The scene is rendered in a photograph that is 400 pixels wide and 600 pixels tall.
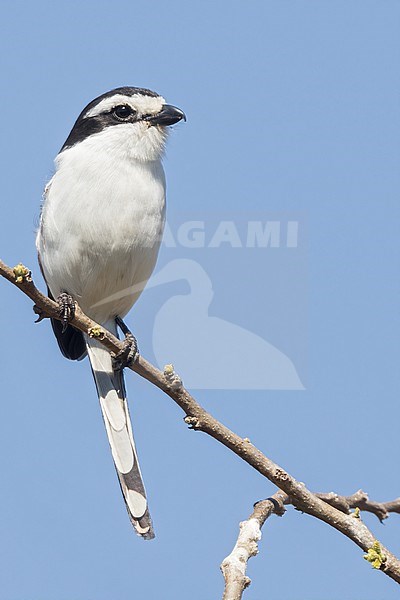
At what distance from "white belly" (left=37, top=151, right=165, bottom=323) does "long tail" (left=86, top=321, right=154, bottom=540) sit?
1.35ft

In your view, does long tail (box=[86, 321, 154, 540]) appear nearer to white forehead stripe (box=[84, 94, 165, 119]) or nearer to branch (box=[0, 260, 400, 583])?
branch (box=[0, 260, 400, 583])

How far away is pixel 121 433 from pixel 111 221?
1092mm

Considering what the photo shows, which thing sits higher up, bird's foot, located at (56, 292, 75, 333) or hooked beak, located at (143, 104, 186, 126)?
hooked beak, located at (143, 104, 186, 126)

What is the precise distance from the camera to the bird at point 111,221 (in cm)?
444

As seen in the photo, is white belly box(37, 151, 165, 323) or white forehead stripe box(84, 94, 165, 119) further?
white forehead stripe box(84, 94, 165, 119)

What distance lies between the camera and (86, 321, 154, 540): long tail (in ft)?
13.1

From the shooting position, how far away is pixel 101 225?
444cm

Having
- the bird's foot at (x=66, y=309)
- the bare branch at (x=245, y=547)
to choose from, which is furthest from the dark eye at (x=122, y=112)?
the bare branch at (x=245, y=547)

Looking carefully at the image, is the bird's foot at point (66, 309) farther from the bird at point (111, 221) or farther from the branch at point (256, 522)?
the branch at point (256, 522)

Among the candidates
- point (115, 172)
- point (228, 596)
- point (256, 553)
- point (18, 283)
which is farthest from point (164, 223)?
point (228, 596)

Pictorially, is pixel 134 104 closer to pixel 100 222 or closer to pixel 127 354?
pixel 100 222

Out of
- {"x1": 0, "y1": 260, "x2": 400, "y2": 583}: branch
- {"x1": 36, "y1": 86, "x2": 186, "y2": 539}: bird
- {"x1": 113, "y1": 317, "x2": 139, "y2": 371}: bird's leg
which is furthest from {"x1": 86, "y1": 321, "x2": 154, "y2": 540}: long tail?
{"x1": 0, "y1": 260, "x2": 400, "y2": 583}: branch

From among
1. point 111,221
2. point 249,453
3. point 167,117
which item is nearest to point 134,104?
point 167,117

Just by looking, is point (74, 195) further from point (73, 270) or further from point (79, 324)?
point (79, 324)
